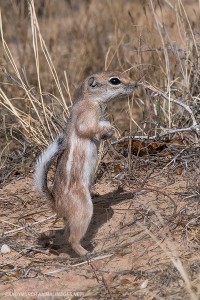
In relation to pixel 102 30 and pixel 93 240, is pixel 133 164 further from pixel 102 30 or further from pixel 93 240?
pixel 102 30

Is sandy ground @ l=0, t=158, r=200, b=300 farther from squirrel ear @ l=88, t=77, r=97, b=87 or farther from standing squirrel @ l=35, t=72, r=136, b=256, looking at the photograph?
squirrel ear @ l=88, t=77, r=97, b=87

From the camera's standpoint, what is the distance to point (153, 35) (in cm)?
778

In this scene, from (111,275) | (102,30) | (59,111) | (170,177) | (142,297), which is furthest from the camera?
(102,30)

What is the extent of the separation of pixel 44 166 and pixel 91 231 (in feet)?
2.62

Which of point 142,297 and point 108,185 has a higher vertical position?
point 142,297

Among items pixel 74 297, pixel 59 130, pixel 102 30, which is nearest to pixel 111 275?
pixel 74 297

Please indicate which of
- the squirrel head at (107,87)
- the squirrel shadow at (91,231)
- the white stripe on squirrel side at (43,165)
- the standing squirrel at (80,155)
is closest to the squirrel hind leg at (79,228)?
the standing squirrel at (80,155)

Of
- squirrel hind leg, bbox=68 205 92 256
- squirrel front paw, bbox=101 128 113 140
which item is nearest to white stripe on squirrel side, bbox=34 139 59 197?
squirrel hind leg, bbox=68 205 92 256

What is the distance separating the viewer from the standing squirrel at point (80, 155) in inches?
204

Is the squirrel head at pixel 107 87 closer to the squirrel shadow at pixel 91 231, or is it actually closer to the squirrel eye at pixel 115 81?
the squirrel eye at pixel 115 81

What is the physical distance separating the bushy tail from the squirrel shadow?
41cm

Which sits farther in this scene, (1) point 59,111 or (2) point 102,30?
(2) point 102,30

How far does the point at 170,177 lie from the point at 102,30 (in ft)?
14.3

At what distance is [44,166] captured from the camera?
5.18m
